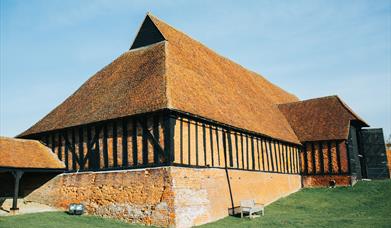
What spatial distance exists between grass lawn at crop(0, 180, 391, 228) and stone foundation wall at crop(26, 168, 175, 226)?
572mm

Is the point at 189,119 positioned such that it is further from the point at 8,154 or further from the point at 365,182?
the point at 365,182

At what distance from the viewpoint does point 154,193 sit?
45.3ft

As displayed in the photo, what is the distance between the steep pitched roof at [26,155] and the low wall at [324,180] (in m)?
15.6

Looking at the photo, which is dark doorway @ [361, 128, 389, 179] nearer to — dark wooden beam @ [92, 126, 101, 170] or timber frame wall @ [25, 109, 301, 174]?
timber frame wall @ [25, 109, 301, 174]

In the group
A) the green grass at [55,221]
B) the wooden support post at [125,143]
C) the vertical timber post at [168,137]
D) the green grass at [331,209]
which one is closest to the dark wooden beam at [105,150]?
the wooden support post at [125,143]

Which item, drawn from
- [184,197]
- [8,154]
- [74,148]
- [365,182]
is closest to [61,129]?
[74,148]

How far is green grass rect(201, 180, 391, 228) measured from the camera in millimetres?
14492

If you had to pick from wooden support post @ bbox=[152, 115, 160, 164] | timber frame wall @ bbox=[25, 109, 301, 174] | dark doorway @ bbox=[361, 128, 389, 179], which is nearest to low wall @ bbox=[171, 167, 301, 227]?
timber frame wall @ bbox=[25, 109, 301, 174]

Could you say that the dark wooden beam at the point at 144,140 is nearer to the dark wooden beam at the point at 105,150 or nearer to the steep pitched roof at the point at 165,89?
the steep pitched roof at the point at 165,89

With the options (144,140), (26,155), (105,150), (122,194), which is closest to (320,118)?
(144,140)

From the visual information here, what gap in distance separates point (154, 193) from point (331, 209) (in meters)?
9.80

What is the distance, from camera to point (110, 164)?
50.8 ft

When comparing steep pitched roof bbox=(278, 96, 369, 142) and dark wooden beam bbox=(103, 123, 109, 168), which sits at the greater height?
steep pitched roof bbox=(278, 96, 369, 142)

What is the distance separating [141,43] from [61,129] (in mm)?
6336
